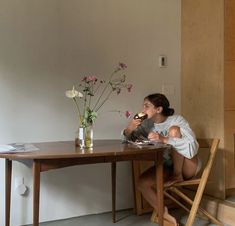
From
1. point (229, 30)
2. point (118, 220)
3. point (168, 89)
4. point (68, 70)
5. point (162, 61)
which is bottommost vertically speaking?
point (118, 220)

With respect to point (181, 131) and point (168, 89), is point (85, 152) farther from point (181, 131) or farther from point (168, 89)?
point (168, 89)

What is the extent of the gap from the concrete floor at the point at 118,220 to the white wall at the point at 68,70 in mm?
66

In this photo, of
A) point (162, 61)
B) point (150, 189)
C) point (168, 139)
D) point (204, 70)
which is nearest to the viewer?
point (168, 139)

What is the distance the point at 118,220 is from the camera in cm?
301

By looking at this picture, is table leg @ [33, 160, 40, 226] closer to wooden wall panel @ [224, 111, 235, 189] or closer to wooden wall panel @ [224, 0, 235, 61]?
Answer: wooden wall panel @ [224, 111, 235, 189]

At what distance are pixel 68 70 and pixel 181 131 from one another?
41.5 inches

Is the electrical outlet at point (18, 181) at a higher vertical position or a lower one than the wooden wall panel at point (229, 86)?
lower

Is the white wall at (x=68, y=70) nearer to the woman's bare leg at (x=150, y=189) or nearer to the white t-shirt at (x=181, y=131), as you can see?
the white t-shirt at (x=181, y=131)

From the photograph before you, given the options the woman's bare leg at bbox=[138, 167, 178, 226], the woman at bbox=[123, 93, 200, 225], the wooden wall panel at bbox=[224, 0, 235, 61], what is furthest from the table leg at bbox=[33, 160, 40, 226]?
the wooden wall panel at bbox=[224, 0, 235, 61]

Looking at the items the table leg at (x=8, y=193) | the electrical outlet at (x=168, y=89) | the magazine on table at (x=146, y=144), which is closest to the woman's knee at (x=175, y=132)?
the magazine on table at (x=146, y=144)

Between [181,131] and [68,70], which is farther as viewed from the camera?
[68,70]

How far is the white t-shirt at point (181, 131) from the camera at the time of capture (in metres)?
2.54

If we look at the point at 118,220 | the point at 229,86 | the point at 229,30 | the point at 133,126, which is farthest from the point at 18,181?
the point at 229,30

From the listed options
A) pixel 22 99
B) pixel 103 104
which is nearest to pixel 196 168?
pixel 103 104
